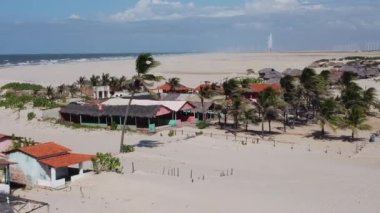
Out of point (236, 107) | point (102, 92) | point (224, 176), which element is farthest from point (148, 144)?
point (102, 92)

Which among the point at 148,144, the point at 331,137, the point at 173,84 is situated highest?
the point at 173,84

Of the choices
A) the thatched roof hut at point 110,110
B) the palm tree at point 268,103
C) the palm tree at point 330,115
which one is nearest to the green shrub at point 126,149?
the thatched roof hut at point 110,110

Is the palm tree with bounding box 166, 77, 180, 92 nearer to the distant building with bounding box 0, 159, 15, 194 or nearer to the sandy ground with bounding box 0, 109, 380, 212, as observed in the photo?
the sandy ground with bounding box 0, 109, 380, 212

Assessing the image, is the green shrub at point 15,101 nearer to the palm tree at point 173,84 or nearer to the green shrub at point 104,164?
the palm tree at point 173,84

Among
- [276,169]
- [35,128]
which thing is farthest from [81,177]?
[35,128]

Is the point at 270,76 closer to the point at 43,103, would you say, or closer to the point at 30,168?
the point at 43,103

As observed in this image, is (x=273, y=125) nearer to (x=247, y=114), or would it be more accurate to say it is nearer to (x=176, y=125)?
(x=247, y=114)

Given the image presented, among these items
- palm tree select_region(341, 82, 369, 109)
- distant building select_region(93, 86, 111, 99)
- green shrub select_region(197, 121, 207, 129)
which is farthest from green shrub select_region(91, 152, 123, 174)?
distant building select_region(93, 86, 111, 99)
